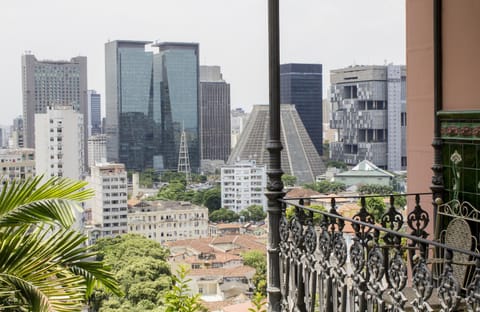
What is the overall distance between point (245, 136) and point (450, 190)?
19155mm

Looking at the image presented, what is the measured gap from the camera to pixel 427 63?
4.73 meters

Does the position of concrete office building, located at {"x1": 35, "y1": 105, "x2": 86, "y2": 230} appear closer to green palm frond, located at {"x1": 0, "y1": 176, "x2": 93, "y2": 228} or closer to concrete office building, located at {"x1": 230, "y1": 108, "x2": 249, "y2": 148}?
concrete office building, located at {"x1": 230, "y1": 108, "x2": 249, "y2": 148}

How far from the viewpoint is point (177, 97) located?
33.6 metres

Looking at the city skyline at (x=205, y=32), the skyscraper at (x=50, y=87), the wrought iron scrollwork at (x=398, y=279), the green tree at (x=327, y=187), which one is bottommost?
the green tree at (x=327, y=187)

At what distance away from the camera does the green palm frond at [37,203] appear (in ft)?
13.2

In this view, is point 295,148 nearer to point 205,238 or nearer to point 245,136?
point 245,136

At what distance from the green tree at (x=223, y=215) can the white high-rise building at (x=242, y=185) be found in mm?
213

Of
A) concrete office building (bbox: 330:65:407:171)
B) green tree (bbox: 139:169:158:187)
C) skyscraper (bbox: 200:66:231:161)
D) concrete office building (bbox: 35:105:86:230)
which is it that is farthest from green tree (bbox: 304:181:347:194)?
green tree (bbox: 139:169:158:187)

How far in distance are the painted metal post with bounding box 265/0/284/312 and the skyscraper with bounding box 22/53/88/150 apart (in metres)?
25.6

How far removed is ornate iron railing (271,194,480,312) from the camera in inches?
70.2

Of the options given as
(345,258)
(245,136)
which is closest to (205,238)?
(245,136)

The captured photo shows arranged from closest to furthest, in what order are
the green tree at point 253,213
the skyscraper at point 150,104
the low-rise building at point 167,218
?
the green tree at point 253,213 → the low-rise building at point 167,218 → the skyscraper at point 150,104

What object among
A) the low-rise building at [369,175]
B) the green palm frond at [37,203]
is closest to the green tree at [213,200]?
the low-rise building at [369,175]

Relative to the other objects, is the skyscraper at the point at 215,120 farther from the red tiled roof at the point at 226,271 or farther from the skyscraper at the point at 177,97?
the red tiled roof at the point at 226,271
